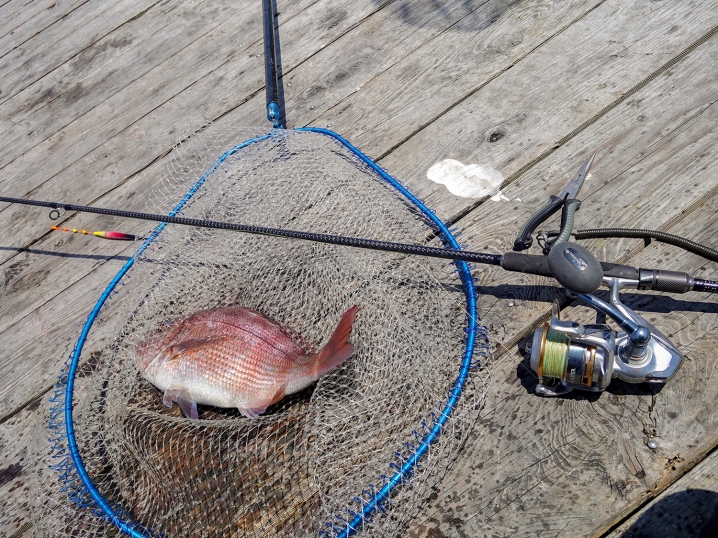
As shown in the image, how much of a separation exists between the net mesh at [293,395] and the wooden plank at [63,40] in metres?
2.01

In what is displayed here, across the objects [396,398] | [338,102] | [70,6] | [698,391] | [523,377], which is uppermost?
[70,6]

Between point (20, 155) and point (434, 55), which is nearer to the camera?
point (434, 55)

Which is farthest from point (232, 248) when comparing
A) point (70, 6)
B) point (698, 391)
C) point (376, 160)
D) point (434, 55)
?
point (70, 6)

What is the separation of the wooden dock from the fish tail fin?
1.69 feet

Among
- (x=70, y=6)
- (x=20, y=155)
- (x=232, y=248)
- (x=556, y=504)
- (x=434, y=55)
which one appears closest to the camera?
(x=556, y=504)

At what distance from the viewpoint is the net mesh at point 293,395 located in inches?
69.0

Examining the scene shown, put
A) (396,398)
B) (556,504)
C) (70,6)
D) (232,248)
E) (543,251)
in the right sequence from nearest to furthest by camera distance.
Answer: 1. (556,504)
2. (396,398)
3. (543,251)
4. (232,248)
5. (70,6)

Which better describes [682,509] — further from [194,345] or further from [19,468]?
[19,468]

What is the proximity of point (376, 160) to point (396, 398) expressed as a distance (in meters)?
1.28

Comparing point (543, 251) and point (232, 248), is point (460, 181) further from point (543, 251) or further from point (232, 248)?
point (232, 248)

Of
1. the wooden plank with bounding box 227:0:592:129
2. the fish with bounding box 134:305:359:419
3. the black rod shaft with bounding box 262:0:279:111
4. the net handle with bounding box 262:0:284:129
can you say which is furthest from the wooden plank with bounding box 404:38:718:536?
the black rod shaft with bounding box 262:0:279:111

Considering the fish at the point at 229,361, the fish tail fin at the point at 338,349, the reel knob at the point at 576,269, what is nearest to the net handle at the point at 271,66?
the fish at the point at 229,361

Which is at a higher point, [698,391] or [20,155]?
[20,155]

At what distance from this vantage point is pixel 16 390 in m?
2.41
